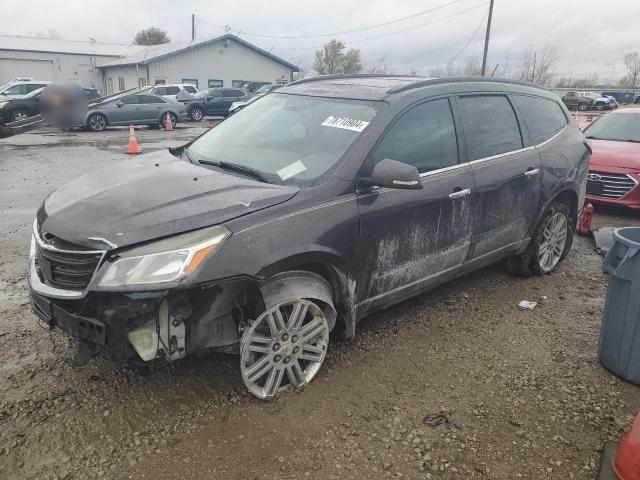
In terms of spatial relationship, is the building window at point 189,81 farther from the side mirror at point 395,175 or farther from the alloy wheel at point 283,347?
the alloy wheel at point 283,347

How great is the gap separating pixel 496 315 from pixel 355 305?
5.11ft

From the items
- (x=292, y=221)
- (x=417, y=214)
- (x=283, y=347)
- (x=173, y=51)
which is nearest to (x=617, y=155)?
(x=417, y=214)

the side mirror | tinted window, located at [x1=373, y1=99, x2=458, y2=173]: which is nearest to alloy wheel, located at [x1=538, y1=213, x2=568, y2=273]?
tinted window, located at [x1=373, y1=99, x2=458, y2=173]

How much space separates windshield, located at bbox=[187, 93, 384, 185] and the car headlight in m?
0.80

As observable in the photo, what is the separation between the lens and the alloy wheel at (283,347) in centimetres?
274

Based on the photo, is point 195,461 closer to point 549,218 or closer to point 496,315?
point 496,315

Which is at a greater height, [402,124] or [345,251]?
[402,124]

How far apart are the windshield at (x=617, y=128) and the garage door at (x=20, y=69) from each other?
38.1m

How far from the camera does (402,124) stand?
329 centimetres

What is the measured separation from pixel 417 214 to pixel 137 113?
1871 cm

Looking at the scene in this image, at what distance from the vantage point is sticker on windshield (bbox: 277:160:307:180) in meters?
3.04

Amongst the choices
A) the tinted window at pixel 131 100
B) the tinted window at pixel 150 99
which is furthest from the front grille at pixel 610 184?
the tinted window at pixel 150 99

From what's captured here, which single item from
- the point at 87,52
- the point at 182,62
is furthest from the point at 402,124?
the point at 87,52

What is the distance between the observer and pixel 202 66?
3578 cm
